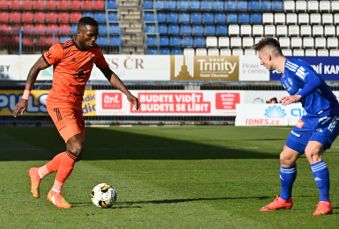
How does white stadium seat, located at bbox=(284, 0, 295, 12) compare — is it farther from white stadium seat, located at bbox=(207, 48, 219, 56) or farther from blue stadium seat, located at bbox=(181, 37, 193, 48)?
blue stadium seat, located at bbox=(181, 37, 193, 48)

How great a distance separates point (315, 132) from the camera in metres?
8.99

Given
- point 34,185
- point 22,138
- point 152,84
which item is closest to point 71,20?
point 152,84

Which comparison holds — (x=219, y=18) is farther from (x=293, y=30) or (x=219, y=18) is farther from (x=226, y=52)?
(x=293, y=30)

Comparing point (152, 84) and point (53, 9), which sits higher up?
point (53, 9)

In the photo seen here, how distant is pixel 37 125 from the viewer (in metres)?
40.6

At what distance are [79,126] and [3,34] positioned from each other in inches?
1345

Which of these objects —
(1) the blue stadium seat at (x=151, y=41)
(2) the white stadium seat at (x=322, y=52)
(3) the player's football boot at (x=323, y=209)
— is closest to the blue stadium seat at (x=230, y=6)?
(1) the blue stadium seat at (x=151, y=41)

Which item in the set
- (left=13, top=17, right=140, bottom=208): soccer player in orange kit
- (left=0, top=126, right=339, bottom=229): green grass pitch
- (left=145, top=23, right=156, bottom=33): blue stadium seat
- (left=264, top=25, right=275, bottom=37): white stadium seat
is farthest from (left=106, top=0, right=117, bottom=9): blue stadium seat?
(left=13, top=17, right=140, bottom=208): soccer player in orange kit

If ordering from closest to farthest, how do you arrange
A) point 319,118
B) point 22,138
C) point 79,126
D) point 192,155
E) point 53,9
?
point 319,118 → point 79,126 → point 192,155 → point 22,138 → point 53,9

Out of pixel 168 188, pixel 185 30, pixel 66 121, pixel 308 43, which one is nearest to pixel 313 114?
pixel 66 121

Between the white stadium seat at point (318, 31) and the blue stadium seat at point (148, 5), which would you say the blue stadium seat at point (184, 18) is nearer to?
the blue stadium seat at point (148, 5)

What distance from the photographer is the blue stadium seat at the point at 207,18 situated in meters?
46.7

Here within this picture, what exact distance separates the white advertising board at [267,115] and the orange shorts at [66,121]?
30449 millimetres

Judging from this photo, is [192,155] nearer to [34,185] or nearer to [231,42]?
[34,185]
